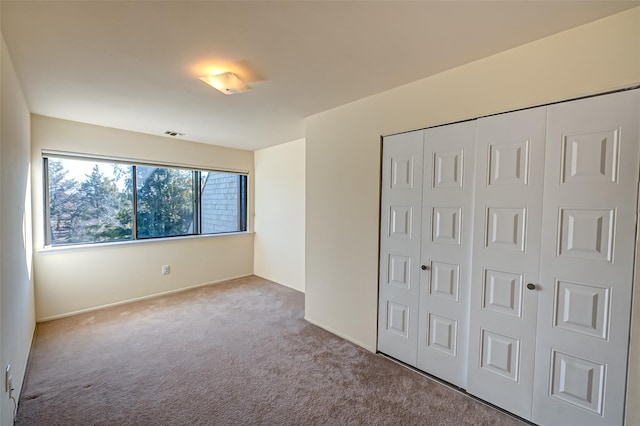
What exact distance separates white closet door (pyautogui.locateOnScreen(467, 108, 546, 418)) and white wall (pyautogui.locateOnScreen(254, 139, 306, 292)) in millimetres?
2720

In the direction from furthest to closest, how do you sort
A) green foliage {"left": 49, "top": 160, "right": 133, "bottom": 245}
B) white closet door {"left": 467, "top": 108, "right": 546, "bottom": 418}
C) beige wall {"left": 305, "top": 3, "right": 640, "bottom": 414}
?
green foliage {"left": 49, "top": 160, "right": 133, "bottom": 245}
white closet door {"left": 467, "top": 108, "right": 546, "bottom": 418}
beige wall {"left": 305, "top": 3, "right": 640, "bottom": 414}

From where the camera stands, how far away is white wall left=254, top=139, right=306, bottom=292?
437 cm

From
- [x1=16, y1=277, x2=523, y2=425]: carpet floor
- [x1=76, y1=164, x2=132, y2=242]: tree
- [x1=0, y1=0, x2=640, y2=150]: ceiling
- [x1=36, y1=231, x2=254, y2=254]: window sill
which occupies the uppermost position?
[x1=0, y1=0, x2=640, y2=150]: ceiling

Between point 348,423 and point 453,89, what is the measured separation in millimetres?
2428

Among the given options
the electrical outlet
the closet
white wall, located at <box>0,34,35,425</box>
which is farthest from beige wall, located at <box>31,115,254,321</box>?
the closet

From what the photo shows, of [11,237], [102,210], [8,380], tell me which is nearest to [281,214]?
[102,210]

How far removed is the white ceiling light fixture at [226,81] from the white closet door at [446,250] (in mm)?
1511

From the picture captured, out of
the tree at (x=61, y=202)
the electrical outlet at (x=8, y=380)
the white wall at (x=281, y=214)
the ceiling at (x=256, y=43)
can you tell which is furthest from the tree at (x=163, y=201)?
the electrical outlet at (x=8, y=380)

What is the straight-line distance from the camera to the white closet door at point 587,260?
147 centimetres

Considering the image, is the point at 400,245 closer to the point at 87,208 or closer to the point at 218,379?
the point at 218,379

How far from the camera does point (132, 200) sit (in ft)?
12.9

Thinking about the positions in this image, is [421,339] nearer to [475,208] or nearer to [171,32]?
[475,208]

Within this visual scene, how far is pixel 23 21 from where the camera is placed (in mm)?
1506

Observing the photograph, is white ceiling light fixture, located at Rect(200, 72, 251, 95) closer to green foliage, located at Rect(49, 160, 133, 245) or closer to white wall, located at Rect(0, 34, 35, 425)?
white wall, located at Rect(0, 34, 35, 425)
